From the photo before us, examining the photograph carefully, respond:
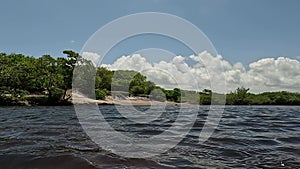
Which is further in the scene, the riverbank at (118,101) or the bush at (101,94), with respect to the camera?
the bush at (101,94)

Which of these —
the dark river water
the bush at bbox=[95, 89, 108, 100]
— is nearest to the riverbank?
the bush at bbox=[95, 89, 108, 100]

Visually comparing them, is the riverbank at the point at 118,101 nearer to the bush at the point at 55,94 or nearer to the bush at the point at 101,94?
the bush at the point at 101,94

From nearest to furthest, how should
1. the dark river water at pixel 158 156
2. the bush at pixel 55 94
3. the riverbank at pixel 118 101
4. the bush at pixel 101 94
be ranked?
the dark river water at pixel 158 156, the bush at pixel 55 94, the riverbank at pixel 118 101, the bush at pixel 101 94

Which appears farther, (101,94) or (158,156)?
(101,94)

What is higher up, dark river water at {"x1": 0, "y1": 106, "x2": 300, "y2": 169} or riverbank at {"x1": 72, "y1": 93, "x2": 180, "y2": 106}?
riverbank at {"x1": 72, "y1": 93, "x2": 180, "y2": 106}

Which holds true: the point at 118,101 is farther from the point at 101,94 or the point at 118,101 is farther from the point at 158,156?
the point at 158,156

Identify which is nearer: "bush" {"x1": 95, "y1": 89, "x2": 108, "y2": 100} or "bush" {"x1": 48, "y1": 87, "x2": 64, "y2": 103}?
"bush" {"x1": 48, "y1": 87, "x2": 64, "y2": 103}

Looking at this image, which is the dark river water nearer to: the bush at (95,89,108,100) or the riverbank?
the riverbank

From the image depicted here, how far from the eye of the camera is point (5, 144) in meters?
6.63

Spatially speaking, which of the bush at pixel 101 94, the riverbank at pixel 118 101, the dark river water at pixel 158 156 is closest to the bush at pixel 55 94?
the riverbank at pixel 118 101

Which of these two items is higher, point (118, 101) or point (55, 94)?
point (55, 94)

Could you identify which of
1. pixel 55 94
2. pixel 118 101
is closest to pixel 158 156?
pixel 55 94

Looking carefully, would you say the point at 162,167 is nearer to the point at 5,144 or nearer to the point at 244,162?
the point at 244,162

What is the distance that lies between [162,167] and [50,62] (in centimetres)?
4903
